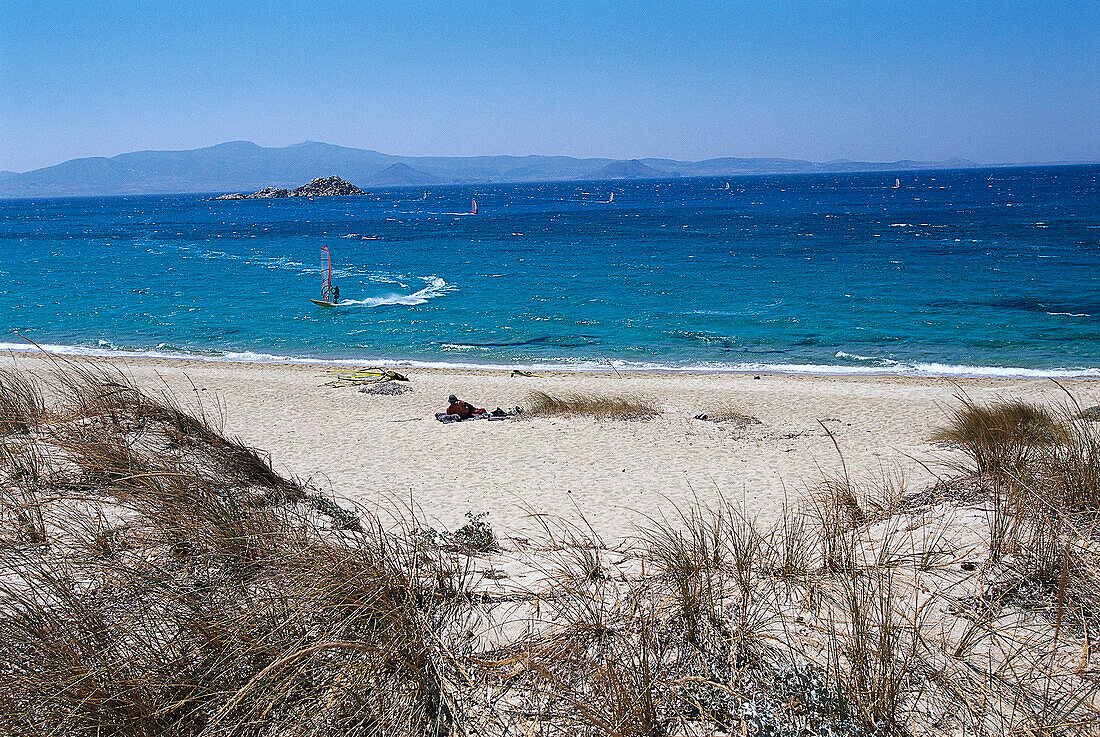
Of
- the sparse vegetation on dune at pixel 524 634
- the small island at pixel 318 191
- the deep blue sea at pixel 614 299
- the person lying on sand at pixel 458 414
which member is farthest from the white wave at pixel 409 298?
the small island at pixel 318 191

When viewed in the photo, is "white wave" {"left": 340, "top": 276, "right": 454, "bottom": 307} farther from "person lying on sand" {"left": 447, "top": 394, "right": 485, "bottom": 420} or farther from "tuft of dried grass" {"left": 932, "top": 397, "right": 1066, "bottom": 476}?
"tuft of dried grass" {"left": 932, "top": 397, "right": 1066, "bottom": 476}

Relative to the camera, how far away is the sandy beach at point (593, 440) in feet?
26.8

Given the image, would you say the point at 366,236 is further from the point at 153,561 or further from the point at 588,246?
the point at 153,561

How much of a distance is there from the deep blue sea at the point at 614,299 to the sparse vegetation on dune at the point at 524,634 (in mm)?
15759

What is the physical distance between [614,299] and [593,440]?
19.9m

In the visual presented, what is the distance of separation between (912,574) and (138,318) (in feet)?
100

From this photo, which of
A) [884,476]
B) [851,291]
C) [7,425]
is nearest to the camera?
[7,425]

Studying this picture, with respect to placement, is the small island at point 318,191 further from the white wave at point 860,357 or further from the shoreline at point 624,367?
the white wave at point 860,357

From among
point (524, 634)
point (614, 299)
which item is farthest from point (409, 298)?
point (524, 634)

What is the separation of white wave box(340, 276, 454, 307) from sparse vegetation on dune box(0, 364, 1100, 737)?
2667 centimetres

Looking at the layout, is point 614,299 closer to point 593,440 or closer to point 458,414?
point 458,414

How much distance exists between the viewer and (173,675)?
2859 mm

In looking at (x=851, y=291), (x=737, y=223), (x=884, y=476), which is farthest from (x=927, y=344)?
(x=737, y=223)

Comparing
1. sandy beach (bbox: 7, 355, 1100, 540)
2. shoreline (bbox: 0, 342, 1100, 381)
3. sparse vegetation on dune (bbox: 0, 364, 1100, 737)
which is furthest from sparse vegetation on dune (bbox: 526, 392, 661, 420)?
sparse vegetation on dune (bbox: 0, 364, 1100, 737)
